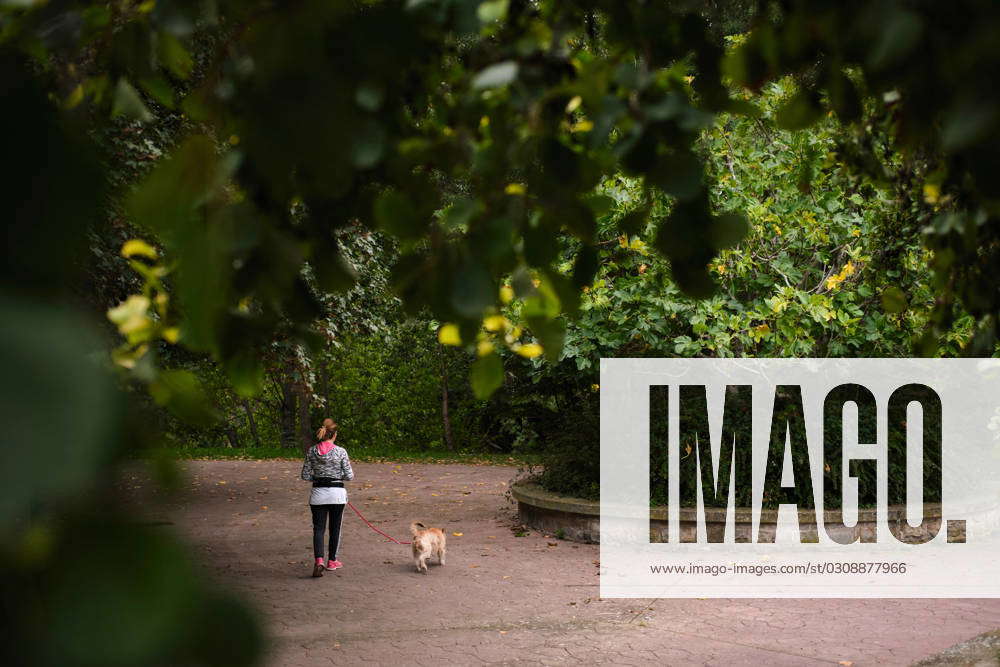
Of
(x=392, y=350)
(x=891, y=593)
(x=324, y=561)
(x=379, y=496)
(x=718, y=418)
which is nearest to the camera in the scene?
(x=891, y=593)

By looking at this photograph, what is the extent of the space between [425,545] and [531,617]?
189 cm

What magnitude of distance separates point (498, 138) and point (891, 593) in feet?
25.4

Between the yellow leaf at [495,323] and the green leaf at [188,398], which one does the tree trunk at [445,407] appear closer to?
the yellow leaf at [495,323]

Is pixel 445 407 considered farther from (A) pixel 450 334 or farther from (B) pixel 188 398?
(B) pixel 188 398

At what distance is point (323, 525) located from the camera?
8.50m

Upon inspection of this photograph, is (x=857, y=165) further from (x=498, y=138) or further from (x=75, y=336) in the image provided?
(x=75, y=336)

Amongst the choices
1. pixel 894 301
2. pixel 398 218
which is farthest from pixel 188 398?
pixel 894 301

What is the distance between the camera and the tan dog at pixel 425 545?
28.3 feet

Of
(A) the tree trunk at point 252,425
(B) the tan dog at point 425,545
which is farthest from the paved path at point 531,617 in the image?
(A) the tree trunk at point 252,425

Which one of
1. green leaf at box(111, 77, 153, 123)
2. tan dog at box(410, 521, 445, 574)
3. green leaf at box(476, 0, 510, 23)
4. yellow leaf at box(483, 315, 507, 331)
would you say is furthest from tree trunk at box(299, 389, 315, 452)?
green leaf at box(476, 0, 510, 23)

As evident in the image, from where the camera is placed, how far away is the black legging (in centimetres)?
841

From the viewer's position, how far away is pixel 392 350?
78.3ft

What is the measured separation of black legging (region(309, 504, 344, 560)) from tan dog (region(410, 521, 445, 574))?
77cm

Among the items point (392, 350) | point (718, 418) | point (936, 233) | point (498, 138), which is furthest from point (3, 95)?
point (392, 350)
